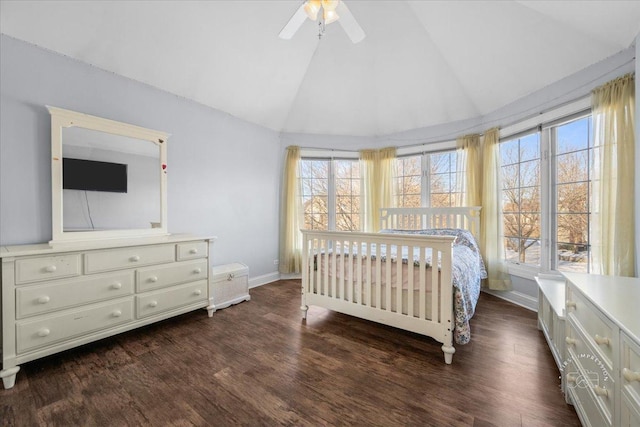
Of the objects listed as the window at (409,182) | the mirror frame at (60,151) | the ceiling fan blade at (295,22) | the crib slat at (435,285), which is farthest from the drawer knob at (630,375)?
the window at (409,182)

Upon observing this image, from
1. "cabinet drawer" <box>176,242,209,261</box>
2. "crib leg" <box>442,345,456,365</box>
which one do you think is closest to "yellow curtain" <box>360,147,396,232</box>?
"crib leg" <box>442,345,456,365</box>

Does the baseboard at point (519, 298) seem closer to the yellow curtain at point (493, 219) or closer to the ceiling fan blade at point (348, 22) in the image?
the yellow curtain at point (493, 219)

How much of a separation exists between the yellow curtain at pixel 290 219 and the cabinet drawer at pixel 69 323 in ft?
7.53

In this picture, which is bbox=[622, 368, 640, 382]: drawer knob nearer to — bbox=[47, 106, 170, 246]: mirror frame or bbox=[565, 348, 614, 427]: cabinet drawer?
bbox=[565, 348, 614, 427]: cabinet drawer

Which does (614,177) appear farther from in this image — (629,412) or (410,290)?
(629,412)

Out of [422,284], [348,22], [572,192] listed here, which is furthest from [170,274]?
[572,192]

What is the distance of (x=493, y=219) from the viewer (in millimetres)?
3283

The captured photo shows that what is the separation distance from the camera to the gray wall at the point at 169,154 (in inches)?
79.7

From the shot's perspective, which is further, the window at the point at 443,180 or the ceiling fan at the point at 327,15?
the window at the point at 443,180

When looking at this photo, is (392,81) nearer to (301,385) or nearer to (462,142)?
(462,142)

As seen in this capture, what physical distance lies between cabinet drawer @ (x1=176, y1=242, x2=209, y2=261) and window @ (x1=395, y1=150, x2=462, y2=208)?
9.95 feet

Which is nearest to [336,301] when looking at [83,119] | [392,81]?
[83,119]

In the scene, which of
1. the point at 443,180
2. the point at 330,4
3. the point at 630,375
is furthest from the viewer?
the point at 443,180

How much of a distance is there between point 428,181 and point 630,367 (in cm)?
346
